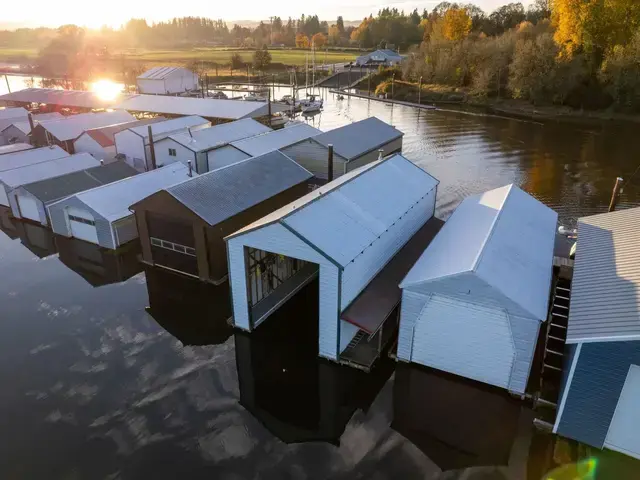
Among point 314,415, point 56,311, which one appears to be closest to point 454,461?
point 314,415

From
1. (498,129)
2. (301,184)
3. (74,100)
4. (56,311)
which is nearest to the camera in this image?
(56,311)

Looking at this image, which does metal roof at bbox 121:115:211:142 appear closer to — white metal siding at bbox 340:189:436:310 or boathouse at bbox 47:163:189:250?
boathouse at bbox 47:163:189:250

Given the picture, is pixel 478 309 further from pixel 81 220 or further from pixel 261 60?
pixel 261 60

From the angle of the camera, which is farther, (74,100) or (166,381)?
(74,100)

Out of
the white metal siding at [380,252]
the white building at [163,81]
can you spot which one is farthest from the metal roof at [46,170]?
the white building at [163,81]

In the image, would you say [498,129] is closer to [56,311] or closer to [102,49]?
[56,311]

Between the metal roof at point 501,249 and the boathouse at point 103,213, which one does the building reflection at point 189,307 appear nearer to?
the boathouse at point 103,213

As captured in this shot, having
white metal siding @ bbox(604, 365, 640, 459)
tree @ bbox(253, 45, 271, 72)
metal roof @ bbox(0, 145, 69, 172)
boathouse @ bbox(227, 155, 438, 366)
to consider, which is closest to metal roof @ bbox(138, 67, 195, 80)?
tree @ bbox(253, 45, 271, 72)
